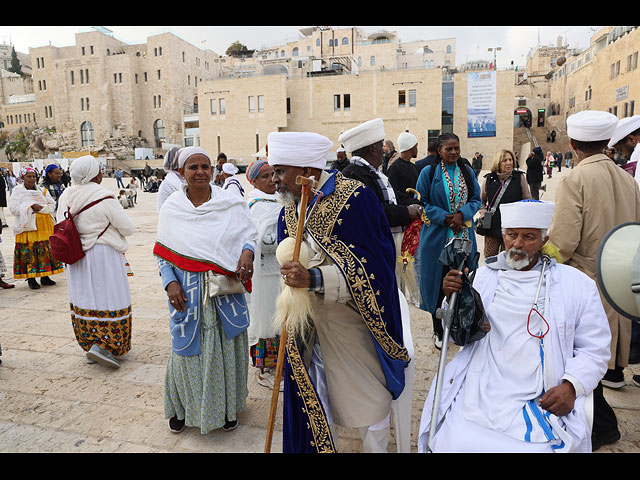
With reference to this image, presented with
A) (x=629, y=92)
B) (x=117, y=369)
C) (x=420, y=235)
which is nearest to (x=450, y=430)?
(x=420, y=235)

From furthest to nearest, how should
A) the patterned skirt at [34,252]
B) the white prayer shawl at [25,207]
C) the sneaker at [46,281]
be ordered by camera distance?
1. the sneaker at [46,281]
2. the patterned skirt at [34,252]
3. the white prayer shawl at [25,207]

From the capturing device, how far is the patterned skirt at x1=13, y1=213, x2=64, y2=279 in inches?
268

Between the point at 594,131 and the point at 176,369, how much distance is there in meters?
3.14

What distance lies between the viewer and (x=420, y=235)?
14.8 feet

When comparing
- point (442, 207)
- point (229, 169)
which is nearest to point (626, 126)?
point (442, 207)

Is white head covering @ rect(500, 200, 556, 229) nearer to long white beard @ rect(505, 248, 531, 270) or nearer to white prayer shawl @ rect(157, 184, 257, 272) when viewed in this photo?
long white beard @ rect(505, 248, 531, 270)

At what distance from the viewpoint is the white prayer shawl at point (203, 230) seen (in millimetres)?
2875

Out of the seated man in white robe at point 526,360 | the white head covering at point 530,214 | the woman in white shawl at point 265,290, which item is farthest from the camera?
the woman in white shawl at point 265,290

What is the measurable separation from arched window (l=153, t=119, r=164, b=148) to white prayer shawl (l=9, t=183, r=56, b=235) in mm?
58903

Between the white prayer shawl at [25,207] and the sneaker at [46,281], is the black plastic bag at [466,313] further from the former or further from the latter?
the sneaker at [46,281]

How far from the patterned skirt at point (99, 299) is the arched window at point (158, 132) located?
62.4 metres

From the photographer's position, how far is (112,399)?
11.3 feet

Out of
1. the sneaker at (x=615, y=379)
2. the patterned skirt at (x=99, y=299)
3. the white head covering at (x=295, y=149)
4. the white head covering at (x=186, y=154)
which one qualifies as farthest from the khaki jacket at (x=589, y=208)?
the patterned skirt at (x=99, y=299)

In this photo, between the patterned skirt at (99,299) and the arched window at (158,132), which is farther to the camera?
the arched window at (158,132)
